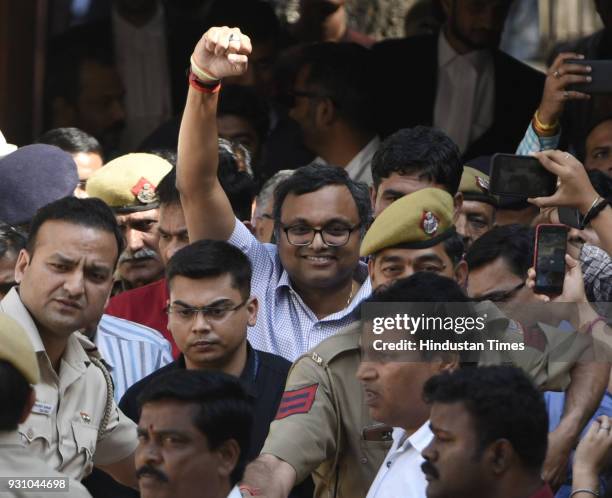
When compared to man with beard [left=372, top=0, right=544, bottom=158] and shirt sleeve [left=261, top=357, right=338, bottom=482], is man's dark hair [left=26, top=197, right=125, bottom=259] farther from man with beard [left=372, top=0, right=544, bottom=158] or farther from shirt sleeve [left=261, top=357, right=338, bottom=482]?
man with beard [left=372, top=0, right=544, bottom=158]

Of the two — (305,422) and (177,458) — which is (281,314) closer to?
(305,422)

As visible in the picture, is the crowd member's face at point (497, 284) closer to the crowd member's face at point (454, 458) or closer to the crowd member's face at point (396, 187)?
the crowd member's face at point (396, 187)

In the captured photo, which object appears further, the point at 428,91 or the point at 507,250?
the point at 428,91

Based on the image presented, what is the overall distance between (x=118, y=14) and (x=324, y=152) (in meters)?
1.51

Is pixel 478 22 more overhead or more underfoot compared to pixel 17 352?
more overhead

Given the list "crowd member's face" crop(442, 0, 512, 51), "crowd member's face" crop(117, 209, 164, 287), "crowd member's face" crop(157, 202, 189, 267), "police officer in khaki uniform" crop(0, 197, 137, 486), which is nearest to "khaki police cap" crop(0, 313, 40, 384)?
"police officer in khaki uniform" crop(0, 197, 137, 486)

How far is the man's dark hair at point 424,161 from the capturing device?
20.6ft

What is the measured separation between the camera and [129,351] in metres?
6.00

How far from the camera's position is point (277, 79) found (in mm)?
7594

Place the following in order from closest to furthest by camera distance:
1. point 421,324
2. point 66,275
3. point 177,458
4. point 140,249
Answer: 1. point 177,458
2. point 421,324
3. point 66,275
4. point 140,249

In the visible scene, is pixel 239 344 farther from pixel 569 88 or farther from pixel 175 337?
pixel 569 88

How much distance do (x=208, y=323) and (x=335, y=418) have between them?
0.68 m

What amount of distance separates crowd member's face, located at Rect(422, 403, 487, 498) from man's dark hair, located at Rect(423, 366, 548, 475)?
2 cm

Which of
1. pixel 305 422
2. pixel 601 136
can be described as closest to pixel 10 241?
pixel 305 422
